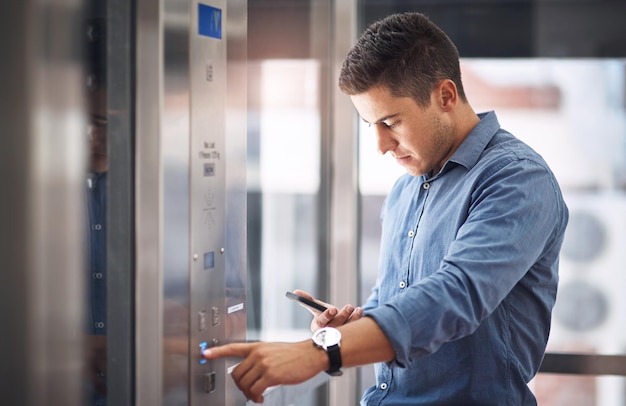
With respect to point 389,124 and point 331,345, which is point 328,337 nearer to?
point 331,345

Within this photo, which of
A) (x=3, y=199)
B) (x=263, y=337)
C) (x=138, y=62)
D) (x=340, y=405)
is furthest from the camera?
(x=340, y=405)

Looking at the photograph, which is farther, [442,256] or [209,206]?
[442,256]

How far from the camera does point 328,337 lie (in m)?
1.53

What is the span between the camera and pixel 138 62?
157 centimetres

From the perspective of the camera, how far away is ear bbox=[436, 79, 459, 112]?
6.40 feet

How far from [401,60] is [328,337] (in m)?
0.69

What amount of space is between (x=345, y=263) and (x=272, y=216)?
31 centimetres

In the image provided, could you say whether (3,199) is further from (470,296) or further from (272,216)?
(272,216)

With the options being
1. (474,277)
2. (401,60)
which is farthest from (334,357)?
(401,60)

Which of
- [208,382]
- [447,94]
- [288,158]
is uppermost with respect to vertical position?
[447,94]

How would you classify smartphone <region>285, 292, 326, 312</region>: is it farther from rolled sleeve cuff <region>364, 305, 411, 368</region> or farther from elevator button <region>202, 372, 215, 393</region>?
rolled sleeve cuff <region>364, 305, 411, 368</region>

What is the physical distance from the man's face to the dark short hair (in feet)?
0.07

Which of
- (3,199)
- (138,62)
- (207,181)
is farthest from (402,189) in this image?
(3,199)

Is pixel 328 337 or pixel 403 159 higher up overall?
pixel 403 159
